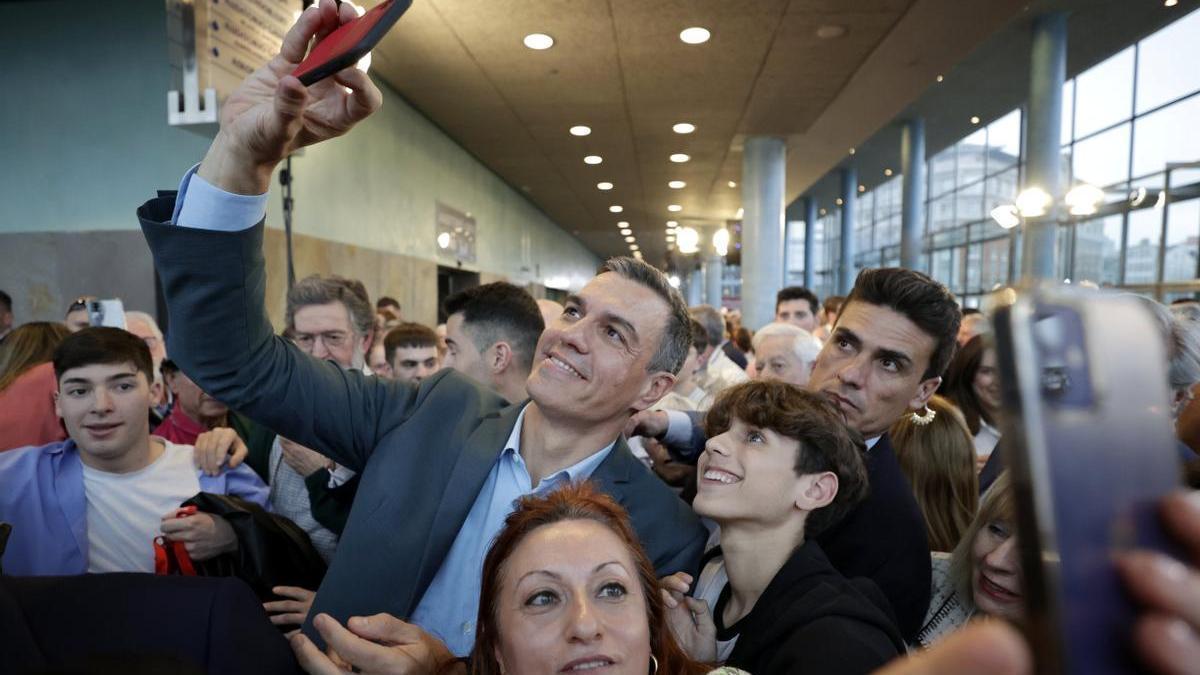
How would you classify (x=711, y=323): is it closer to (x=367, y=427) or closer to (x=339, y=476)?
(x=339, y=476)

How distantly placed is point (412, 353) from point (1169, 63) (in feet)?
38.0

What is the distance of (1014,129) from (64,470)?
1574 cm

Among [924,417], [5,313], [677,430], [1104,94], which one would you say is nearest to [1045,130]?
[1104,94]

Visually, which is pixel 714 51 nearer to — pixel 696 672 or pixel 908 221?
pixel 696 672

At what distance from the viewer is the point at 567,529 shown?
1371mm

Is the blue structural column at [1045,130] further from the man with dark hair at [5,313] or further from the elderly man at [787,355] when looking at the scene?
the man with dark hair at [5,313]

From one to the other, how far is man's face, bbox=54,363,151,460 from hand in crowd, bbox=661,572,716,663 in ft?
5.41

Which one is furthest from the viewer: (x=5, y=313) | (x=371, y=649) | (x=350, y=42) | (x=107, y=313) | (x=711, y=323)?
(x=711, y=323)

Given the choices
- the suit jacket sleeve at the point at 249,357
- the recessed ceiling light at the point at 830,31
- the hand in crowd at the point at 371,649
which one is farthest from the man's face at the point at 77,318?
the recessed ceiling light at the point at 830,31

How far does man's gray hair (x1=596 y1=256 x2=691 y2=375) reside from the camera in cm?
191

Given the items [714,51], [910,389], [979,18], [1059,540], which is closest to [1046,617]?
[1059,540]

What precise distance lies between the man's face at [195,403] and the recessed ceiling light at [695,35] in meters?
4.39

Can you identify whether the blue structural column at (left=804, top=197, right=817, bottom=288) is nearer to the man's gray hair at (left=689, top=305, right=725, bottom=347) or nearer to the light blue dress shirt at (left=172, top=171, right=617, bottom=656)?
the man's gray hair at (left=689, top=305, right=725, bottom=347)

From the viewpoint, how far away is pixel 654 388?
192 centimetres
